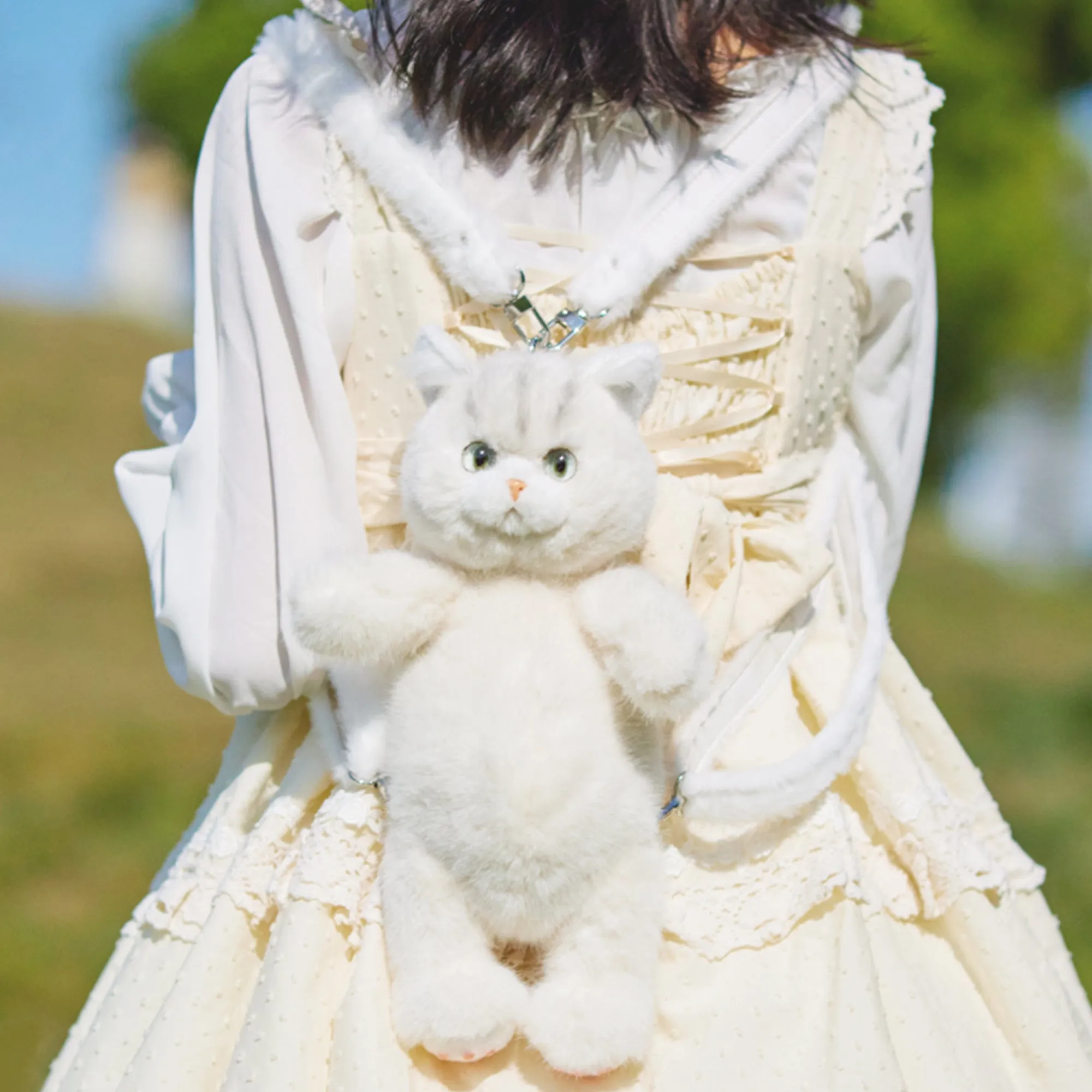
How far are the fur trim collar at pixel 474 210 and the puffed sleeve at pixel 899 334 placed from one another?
5.3 inches

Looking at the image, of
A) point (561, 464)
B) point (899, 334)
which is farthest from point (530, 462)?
point (899, 334)

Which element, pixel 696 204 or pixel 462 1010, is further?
pixel 696 204

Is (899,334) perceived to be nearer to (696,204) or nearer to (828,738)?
(696,204)

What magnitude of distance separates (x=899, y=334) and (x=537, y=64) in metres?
0.54

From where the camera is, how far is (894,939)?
1347 millimetres

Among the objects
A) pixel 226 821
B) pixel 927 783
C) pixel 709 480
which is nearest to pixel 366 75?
pixel 709 480

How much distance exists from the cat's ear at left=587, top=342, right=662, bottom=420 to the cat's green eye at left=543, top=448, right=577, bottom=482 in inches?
2.9

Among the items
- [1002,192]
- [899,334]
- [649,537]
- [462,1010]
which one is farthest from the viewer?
[1002,192]

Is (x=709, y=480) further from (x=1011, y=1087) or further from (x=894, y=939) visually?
(x=1011, y=1087)

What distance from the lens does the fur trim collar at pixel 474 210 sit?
131 cm

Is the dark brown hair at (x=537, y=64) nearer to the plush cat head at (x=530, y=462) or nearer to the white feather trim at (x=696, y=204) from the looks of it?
the white feather trim at (x=696, y=204)

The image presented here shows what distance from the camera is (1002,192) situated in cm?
1109

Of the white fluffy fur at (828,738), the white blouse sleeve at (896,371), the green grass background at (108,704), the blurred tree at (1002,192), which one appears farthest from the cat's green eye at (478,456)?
the blurred tree at (1002,192)

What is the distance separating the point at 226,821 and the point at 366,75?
2.61 feet
